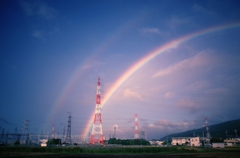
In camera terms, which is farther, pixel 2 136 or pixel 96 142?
pixel 2 136

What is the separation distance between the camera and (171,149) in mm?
54219

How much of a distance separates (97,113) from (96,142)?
40.6ft

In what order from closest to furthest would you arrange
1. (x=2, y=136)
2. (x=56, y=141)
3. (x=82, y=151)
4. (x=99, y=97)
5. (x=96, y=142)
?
(x=82, y=151) → (x=99, y=97) → (x=96, y=142) → (x=56, y=141) → (x=2, y=136)

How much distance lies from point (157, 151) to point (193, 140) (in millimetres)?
64765

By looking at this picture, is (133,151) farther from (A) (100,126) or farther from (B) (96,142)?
(B) (96,142)

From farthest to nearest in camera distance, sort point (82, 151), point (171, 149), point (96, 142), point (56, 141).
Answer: point (56, 141) < point (96, 142) < point (171, 149) < point (82, 151)

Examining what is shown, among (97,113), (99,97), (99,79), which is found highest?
(99,79)

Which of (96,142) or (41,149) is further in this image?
(96,142)

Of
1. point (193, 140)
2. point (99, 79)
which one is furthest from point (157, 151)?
point (193, 140)

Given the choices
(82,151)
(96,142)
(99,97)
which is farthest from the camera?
(96,142)

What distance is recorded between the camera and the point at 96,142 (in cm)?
6306

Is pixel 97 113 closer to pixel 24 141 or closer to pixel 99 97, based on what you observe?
pixel 99 97

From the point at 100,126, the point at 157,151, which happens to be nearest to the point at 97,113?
the point at 100,126

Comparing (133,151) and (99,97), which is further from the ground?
(99,97)
